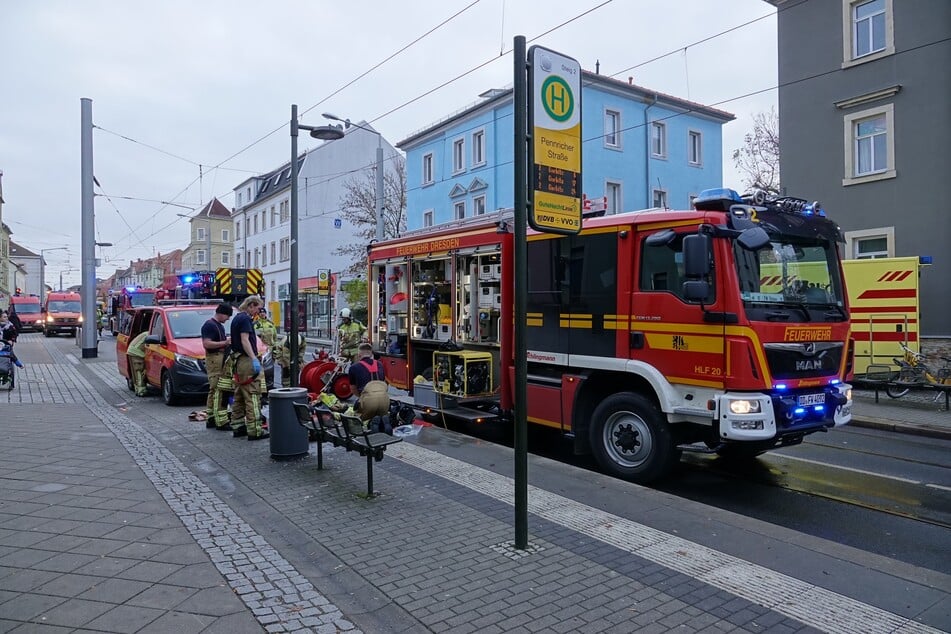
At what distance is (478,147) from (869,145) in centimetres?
1608

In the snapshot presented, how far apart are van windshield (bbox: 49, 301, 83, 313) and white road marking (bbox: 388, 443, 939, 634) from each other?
41034mm

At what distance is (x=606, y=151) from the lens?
27.2 m

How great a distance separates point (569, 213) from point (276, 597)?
3053mm

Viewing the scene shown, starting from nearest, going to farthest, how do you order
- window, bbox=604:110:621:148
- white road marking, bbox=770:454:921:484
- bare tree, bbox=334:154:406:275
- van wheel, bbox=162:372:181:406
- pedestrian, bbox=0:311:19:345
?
white road marking, bbox=770:454:921:484 → van wheel, bbox=162:372:181:406 → pedestrian, bbox=0:311:19:345 → window, bbox=604:110:621:148 → bare tree, bbox=334:154:406:275

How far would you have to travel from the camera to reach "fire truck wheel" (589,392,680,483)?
257 inches

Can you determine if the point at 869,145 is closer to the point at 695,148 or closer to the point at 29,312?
the point at 695,148

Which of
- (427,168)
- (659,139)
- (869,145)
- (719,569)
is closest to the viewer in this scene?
(719,569)

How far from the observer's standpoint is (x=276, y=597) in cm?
373

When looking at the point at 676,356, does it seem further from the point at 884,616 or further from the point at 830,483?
the point at 884,616

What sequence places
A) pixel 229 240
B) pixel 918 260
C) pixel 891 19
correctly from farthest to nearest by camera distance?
pixel 229 240 < pixel 891 19 < pixel 918 260

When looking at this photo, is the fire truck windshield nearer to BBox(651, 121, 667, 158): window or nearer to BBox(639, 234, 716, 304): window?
BBox(639, 234, 716, 304): window

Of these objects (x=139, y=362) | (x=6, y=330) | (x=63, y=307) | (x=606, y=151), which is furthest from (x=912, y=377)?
(x=63, y=307)

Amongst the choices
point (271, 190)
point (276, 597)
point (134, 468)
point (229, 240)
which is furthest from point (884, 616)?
point (229, 240)

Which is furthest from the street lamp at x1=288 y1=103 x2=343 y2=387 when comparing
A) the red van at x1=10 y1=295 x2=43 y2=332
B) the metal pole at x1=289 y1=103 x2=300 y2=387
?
the red van at x1=10 y1=295 x2=43 y2=332
